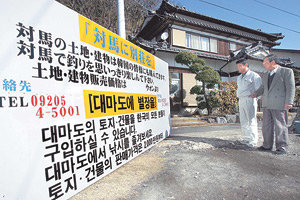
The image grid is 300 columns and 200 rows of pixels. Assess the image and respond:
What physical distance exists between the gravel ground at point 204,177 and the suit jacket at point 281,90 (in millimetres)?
1014

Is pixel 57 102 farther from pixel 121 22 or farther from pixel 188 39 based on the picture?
pixel 188 39

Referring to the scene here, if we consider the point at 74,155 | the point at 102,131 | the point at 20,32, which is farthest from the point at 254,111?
the point at 20,32

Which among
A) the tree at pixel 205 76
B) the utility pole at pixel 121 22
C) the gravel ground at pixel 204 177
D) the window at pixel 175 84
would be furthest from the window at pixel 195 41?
the gravel ground at pixel 204 177

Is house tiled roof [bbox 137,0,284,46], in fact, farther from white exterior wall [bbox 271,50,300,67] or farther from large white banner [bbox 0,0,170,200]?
large white banner [bbox 0,0,170,200]

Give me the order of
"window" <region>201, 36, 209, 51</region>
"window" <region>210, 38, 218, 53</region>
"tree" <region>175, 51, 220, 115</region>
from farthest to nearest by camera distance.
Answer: "window" <region>210, 38, 218, 53</region>
"window" <region>201, 36, 209, 51</region>
"tree" <region>175, 51, 220, 115</region>

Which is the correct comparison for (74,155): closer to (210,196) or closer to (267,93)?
(210,196)

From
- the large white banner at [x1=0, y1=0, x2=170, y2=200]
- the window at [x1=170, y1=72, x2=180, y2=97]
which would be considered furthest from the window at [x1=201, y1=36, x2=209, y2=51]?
the large white banner at [x1=0, y1=0, x2=170, y2=200]

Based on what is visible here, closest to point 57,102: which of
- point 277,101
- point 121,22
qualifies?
point 277,101

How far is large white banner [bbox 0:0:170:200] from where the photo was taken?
137 centimetres

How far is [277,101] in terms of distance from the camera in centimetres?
304

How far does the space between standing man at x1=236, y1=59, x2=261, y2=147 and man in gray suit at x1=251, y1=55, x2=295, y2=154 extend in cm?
21

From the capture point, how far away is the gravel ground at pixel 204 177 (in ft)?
Result: 5.89

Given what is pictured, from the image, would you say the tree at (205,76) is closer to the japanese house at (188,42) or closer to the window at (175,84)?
Result: the japanese house at (188,42)

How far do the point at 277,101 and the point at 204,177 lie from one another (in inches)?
88.2
